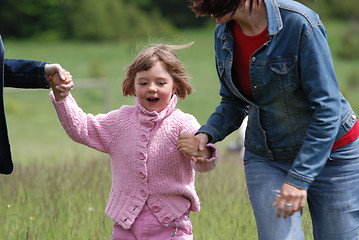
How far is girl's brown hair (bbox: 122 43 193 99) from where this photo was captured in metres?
4.45

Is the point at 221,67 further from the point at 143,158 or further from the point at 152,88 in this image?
the point at 143,158

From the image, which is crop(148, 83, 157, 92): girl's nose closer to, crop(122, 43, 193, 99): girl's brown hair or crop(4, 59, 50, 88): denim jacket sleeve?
crop(122, 43, 193, 99): girl's brown hair

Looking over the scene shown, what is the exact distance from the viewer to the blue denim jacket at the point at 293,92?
12.1 ft

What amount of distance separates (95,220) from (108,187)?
2.28ft

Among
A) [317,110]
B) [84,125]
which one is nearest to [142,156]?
[84,125]

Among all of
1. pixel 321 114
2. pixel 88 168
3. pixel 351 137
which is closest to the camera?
pixel 321 114

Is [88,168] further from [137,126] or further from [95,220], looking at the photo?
[137,126]

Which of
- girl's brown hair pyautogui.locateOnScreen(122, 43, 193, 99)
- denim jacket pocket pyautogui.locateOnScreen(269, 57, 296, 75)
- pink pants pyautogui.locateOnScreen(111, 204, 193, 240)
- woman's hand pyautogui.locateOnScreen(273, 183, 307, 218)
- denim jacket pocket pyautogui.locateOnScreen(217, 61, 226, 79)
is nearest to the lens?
woman's hand pyautogui.locateOnScreen(273, 183, 307, 218)

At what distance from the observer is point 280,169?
13.0 ft

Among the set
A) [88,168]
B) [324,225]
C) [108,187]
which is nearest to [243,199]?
[108,187]

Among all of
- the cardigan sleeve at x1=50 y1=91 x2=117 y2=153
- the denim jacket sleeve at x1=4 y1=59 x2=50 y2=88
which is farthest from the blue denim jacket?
the denim jacket sleeve at x1=4 y1=59 x2=50 y2=88

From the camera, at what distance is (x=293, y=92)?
3.81m

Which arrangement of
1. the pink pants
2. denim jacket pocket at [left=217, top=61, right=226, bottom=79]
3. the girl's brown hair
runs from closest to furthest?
denim jacket pocket at [left=217, top=61, right=226, bottom=79]
the pink pants
the girl's brown hair

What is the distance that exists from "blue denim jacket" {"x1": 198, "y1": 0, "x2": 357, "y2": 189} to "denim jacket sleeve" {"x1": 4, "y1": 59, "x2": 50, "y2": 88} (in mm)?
840
